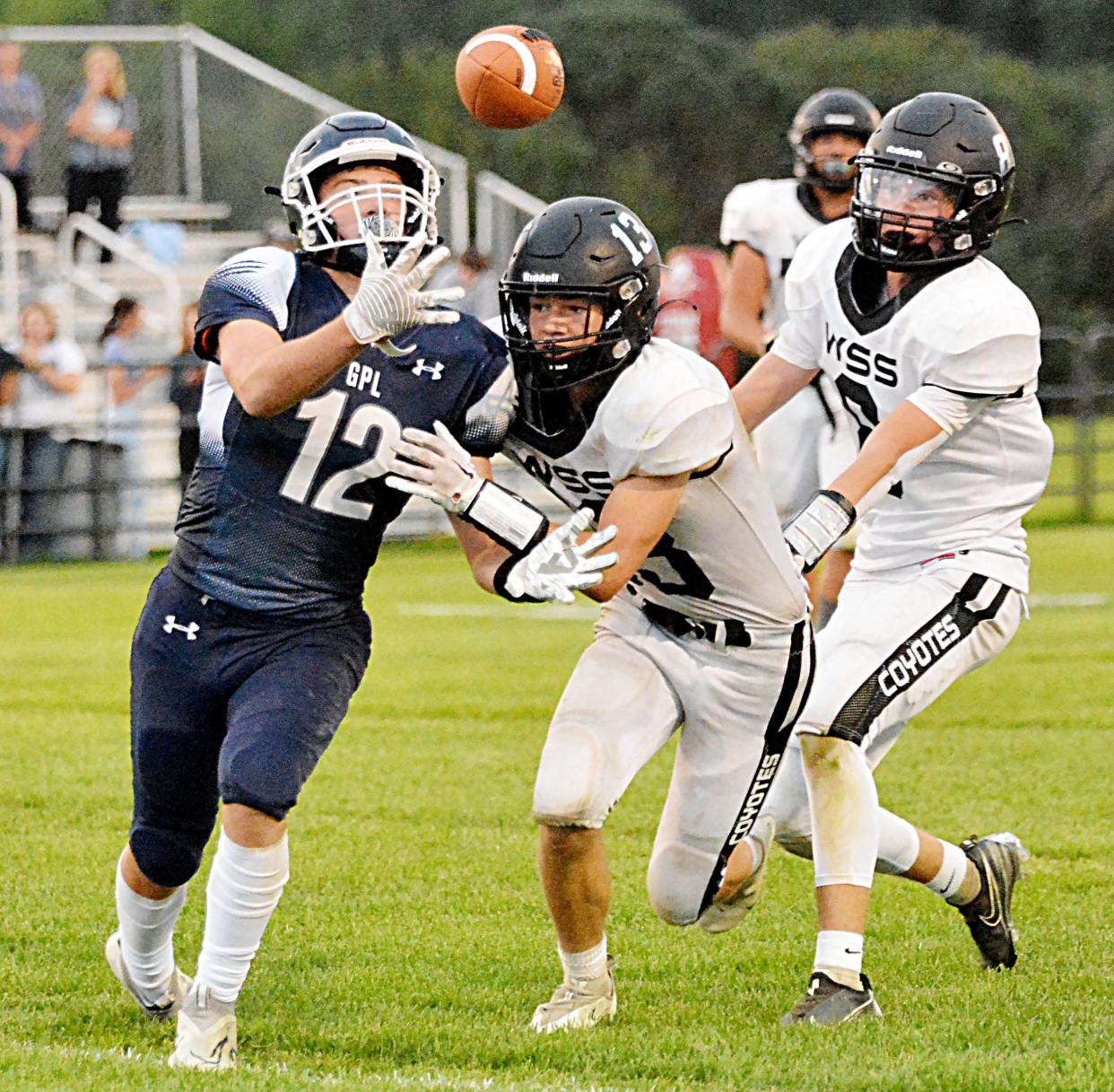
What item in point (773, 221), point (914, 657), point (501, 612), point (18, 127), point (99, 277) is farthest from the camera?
point (99, 277)

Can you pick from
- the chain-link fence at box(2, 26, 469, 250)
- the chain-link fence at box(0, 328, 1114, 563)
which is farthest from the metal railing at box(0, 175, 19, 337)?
the chain-link fence at box(2, 26, 469, 250)

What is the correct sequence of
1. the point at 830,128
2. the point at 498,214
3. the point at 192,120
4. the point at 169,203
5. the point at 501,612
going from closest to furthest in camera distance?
the point at 830,128, the point at 501,612, the point at 192,120, the point at 498,214, the point at 169,203

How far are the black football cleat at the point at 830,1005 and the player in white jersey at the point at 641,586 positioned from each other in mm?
301

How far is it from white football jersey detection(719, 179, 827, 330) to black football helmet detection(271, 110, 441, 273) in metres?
3.30

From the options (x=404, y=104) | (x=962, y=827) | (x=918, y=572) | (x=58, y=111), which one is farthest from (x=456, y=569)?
(x=404, y=104)

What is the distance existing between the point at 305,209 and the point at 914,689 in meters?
1.64

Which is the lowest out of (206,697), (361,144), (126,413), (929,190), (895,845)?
(126,413)

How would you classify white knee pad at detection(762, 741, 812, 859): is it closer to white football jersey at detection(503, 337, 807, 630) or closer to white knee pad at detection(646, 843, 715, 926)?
white knee pad at detection(646, 843, 715, 926)

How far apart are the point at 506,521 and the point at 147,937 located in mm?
1138

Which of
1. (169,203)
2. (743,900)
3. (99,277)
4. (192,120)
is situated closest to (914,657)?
(743,900)

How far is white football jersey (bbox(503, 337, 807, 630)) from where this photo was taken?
12.6 ft

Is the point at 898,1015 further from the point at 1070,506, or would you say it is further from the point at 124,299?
the point at 1070,506

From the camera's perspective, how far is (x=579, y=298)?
3881mm

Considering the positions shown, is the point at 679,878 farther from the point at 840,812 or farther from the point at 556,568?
the point at 556,568
